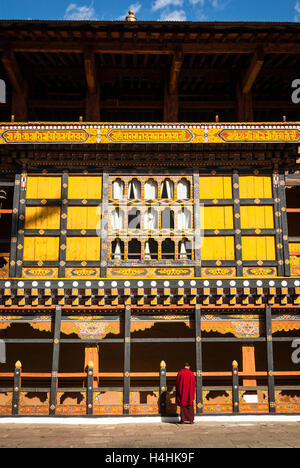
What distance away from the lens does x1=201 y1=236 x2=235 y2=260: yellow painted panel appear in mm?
14062

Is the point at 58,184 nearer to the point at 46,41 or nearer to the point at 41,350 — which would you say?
the point at 46,41

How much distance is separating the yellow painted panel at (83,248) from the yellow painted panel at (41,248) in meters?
0.41

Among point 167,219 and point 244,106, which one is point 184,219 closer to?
point 167,219

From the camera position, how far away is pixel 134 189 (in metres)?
14.6

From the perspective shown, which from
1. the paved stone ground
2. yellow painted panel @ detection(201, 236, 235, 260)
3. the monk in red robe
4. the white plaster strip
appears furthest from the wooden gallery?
the paved stone ground

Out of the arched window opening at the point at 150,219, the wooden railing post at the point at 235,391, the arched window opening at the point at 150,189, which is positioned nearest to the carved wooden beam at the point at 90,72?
the arched window opening at the point at 150,189

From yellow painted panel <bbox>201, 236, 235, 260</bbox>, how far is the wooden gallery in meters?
0.03

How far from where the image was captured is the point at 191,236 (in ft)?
46.5

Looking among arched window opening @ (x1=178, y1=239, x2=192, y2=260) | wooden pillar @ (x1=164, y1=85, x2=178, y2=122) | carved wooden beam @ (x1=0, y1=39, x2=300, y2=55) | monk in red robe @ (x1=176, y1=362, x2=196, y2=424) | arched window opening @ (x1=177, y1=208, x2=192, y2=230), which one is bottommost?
monk in red robe @ (x1=176, y1=362, x2=196, y2=424)

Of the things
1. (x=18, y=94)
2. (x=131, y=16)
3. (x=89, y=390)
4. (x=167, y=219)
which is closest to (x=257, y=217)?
(x=167, y=219)

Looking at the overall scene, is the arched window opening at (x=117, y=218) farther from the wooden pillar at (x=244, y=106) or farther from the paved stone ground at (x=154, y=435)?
the paved stone ground at (x=154, y=435)

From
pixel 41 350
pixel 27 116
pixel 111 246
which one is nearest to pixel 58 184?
pixel 111 246

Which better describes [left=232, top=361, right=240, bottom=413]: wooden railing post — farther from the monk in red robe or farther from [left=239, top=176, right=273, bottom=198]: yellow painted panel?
[left=239, top=176, right=273, bottom=198]: yellow painted panel

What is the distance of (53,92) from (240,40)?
7.24m
